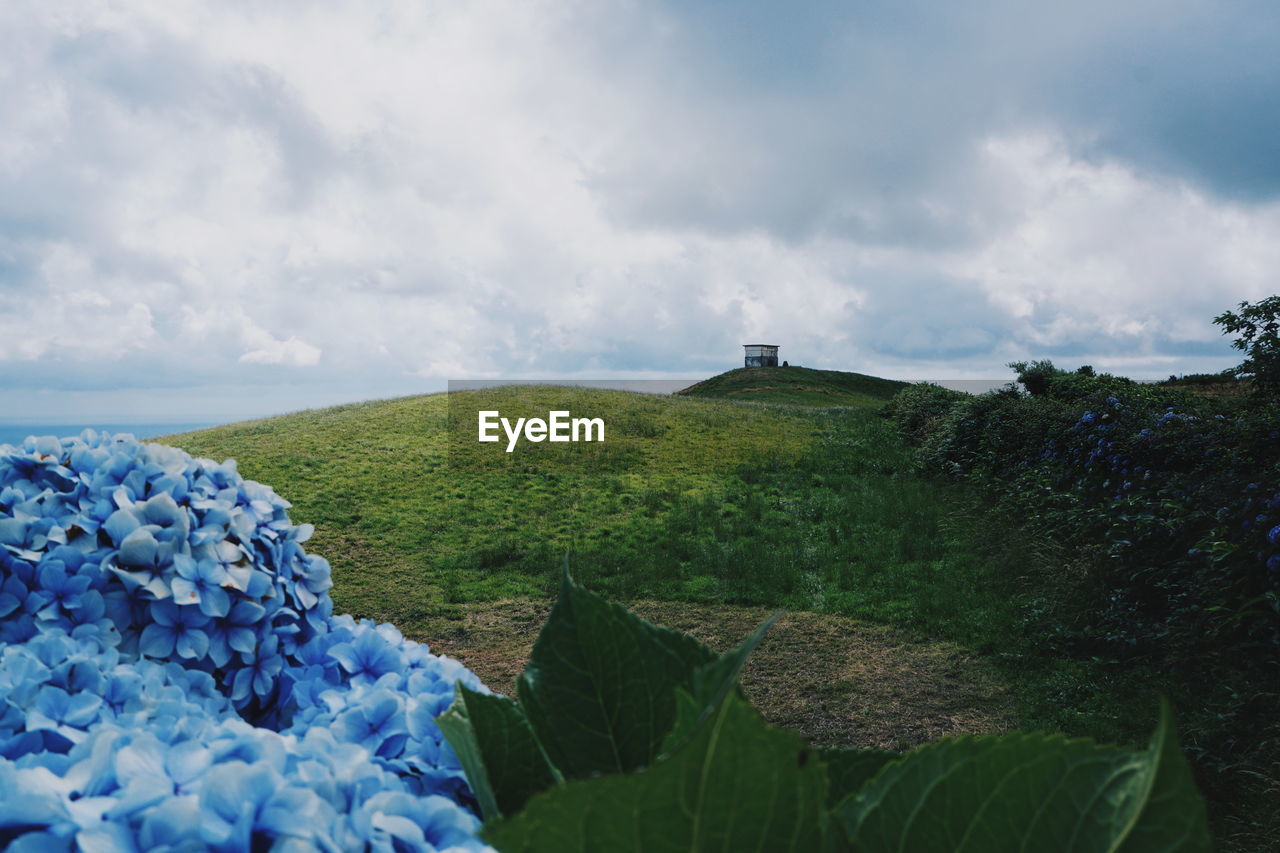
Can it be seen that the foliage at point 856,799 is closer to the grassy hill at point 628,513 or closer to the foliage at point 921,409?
the grassy hill at point 628,513

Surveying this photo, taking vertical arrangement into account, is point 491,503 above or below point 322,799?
below

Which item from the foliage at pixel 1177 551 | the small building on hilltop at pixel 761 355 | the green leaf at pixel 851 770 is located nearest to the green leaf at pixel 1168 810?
the green leaf at pixel 851 770

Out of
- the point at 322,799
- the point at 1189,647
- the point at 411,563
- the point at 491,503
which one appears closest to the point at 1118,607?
the point at 1189,647

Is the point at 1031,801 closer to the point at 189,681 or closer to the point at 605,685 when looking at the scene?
the point at 605,685

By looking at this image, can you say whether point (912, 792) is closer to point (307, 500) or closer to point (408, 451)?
point (307, 500)

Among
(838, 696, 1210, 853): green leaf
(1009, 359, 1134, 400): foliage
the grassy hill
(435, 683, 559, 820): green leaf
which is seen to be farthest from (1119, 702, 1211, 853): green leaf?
(1009, 359, 1134, 400): foliage

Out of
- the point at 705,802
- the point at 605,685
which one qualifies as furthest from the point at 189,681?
the point at 705,802

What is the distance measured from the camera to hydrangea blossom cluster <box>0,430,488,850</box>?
1.20 metres

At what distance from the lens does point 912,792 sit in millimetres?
661

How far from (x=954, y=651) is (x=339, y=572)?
20.6 ft

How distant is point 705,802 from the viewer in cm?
58

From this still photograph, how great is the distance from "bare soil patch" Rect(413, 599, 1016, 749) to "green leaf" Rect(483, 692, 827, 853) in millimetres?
4363

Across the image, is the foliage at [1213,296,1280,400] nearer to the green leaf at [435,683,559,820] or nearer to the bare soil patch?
the bare soil patch
